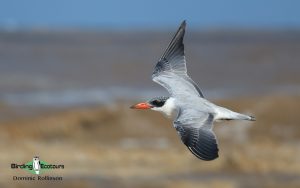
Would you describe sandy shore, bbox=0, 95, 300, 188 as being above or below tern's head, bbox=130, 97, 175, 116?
above

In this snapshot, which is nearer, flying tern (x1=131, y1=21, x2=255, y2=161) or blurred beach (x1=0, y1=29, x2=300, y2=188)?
flying tern (x1=131, y1=21, x2=255, y2=161)

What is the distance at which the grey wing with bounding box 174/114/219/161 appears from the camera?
888 cm

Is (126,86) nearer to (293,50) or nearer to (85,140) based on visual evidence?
(85,140)

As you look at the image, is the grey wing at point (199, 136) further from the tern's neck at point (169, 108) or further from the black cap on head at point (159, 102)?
the black cap on head at point (159, 102)

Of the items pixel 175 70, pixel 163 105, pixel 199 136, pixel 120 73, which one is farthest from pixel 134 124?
pixel 199 136

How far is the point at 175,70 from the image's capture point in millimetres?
11422

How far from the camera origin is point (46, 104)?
23.1 meters

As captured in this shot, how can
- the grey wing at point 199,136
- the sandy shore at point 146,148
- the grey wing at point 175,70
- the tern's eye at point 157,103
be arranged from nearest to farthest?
the grey wing at point 199,136 → the tern's eye at point 157,103 → the grey wing at point 175,70 → the sandy shore at point 146,148

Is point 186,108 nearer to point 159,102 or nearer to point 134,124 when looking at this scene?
Result: point 159,102

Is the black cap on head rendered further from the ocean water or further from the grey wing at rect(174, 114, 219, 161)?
the ocean water

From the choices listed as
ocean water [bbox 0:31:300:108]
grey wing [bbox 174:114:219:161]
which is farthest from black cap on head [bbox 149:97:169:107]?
ocean water [bbox 0:31:300:108]

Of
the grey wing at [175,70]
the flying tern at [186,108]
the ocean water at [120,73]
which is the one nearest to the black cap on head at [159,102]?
the flying tern at [186,108]

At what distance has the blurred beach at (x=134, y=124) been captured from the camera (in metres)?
14.6

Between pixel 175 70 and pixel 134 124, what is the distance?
890 centimetres
